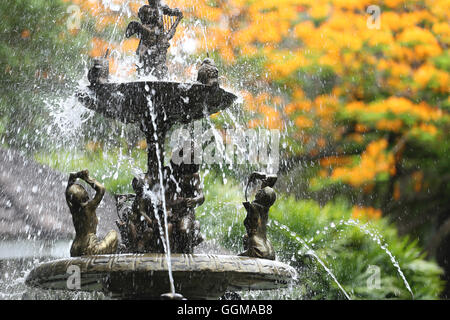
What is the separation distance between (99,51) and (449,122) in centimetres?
729

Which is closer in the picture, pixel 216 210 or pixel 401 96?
pixel 216 210

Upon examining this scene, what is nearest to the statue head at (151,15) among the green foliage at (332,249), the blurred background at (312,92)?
the green foliage at (332,249)

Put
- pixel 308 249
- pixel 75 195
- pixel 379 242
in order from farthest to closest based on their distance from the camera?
pixel 379 242 → pixel 308 249 → pixel 75 195

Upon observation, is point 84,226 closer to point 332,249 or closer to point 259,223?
point 259,223

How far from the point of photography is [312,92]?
1404 cm

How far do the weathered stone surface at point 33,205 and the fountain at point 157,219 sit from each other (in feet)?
14.0

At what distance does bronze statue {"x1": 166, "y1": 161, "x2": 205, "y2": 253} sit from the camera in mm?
5922

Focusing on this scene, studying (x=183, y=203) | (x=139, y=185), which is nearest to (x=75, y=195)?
(x=139, y=185)

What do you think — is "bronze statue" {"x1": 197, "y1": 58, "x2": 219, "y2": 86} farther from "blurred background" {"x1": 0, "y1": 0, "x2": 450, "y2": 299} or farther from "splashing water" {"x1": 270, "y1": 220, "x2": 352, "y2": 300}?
"blurred background" {"x1": 0, "y1": 0, "x2": 450, "y2": 299}

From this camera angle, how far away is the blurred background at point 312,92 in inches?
510

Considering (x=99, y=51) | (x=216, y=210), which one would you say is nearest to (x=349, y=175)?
(x=216, y=210)

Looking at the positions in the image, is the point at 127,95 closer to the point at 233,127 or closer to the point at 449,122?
the point at 233,127

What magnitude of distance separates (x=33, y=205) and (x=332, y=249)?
16.8 feet
